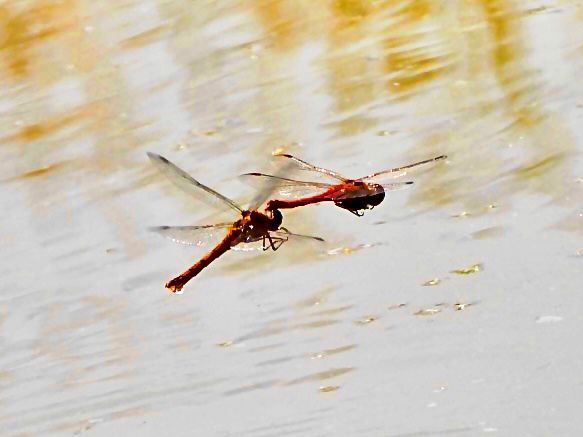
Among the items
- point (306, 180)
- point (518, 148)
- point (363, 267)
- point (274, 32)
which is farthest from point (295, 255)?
point (274, 32)

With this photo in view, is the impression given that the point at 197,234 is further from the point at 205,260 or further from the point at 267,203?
the point at 267,203

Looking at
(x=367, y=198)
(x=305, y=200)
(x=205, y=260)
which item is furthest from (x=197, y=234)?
(x=367, y=198)

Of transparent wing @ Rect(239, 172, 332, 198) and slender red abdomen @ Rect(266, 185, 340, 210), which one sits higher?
transparent wing @ Rect(239, 172, 332, 198)

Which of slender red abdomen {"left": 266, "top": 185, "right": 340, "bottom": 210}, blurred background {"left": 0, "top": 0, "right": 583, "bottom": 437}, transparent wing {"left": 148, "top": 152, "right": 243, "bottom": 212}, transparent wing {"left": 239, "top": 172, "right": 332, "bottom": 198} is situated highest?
transparent wing {"left": 148, "top": 152, "right": 243, "bottom": 212}

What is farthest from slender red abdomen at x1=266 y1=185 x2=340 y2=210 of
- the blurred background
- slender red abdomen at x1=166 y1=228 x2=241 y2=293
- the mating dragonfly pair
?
the blurred background

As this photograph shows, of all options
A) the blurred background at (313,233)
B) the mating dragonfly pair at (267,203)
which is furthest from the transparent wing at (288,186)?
the blurred background at (313,233)

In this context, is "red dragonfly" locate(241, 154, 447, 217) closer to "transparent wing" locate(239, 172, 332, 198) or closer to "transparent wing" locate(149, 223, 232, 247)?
"transparent wing" locate(239, 172, 332, 198)

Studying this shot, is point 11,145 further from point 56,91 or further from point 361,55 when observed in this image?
point 361,55
